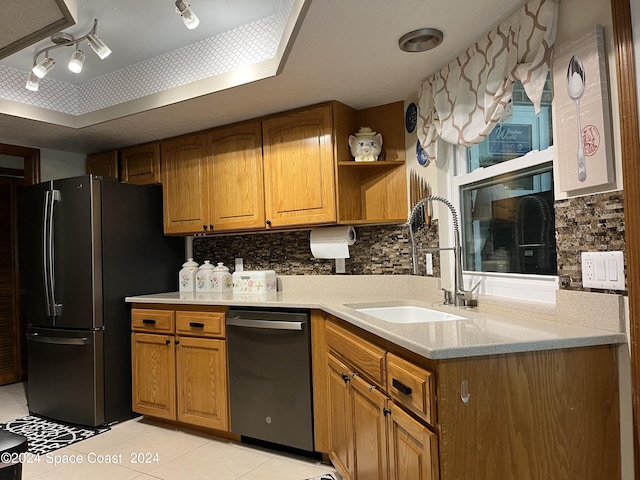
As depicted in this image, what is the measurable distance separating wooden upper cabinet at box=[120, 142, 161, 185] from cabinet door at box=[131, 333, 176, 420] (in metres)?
1.17

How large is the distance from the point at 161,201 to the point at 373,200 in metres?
1.63

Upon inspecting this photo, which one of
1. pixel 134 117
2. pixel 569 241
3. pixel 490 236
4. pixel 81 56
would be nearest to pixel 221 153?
pixel 134 117

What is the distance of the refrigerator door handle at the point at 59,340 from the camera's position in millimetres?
2953

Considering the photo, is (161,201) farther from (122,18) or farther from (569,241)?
(569,241)

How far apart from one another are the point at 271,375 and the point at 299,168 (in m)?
1.22

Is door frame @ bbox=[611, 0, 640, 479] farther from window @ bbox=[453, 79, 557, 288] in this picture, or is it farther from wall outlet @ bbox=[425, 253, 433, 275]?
wall outlet @ bbox=[425, 253, 433, 275]

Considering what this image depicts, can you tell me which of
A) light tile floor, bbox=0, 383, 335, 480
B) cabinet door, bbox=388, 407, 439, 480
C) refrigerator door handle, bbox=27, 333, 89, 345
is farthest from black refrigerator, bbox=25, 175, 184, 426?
cabinet door, bbox=388, 407, 439, 480

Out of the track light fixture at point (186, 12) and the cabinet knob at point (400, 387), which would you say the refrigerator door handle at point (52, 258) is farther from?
the cabinet knob at point (400, 387)

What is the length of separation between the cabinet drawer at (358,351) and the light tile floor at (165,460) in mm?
715

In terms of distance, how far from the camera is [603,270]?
1405 mm

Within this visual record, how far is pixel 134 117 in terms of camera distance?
2.92 metres

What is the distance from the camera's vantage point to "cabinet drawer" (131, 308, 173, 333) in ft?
9.69

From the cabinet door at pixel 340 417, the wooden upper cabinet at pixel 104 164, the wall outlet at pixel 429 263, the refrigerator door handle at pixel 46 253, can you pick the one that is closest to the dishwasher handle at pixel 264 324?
the cabinet door at pixel 340 417

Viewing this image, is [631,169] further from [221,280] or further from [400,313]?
[221,280]
